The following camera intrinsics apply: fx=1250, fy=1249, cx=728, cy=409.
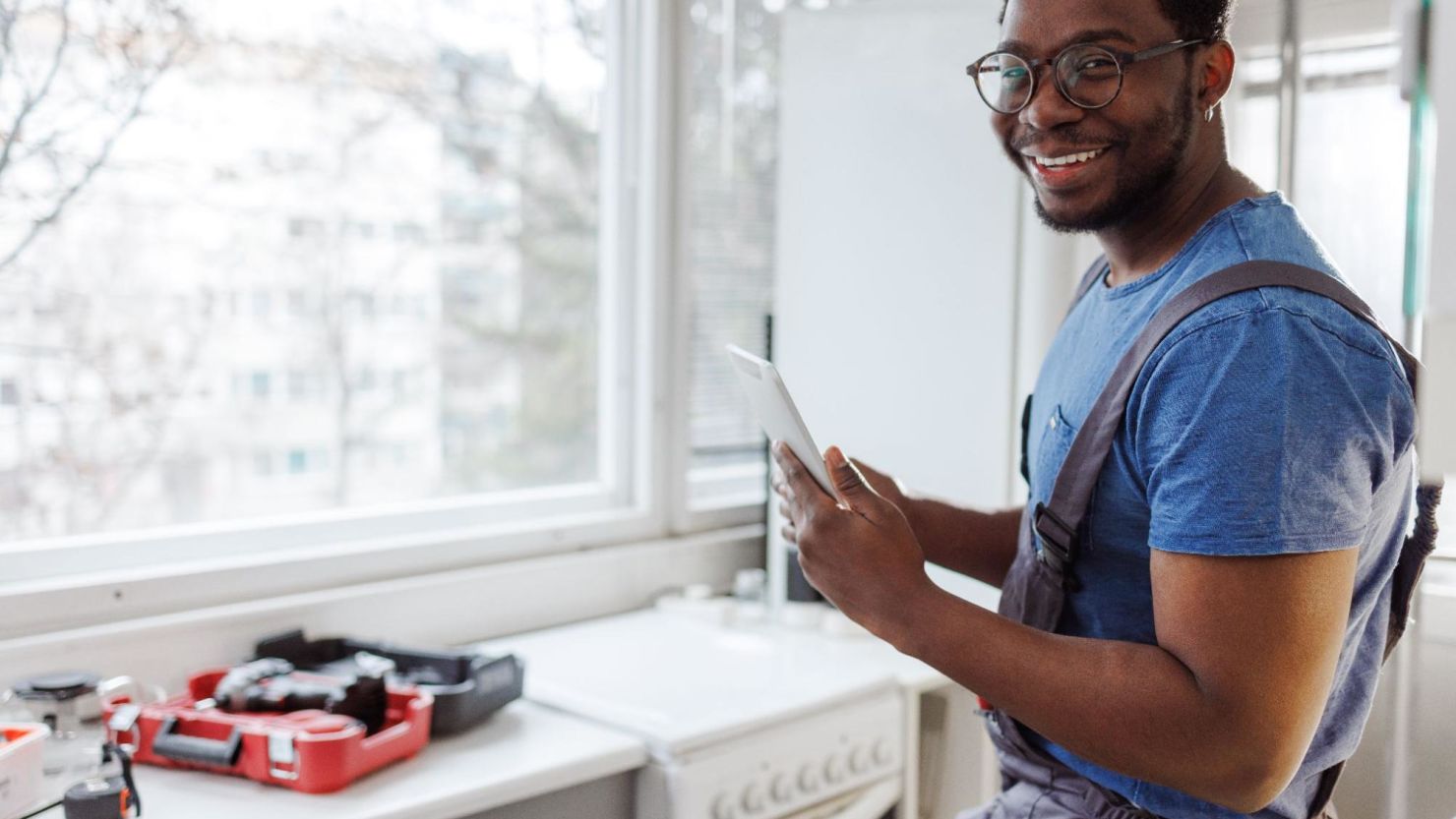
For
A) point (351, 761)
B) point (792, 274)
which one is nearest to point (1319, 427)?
point (351, 761)

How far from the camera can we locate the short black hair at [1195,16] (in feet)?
3.51

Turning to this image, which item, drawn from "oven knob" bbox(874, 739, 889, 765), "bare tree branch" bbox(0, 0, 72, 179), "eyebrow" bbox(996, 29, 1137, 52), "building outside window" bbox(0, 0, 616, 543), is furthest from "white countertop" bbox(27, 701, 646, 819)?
"eyebrow" bbox(996, 29, 1137, 52)

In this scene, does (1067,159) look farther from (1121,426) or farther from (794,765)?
(794,765)

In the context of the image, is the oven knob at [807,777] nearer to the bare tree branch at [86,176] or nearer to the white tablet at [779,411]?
the white tablet at [779,411]

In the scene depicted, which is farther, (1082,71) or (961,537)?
(961,537)

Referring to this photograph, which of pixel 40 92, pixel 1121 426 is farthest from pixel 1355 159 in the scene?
pixel 40 92

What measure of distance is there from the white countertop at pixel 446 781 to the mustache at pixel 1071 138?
2.94 feet

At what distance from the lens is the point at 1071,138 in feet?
3.67

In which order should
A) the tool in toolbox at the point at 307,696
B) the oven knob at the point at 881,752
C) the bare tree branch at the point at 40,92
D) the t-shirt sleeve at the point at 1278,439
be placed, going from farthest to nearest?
1. the oven knob at the point at 881,752
2. the bare tree branch at the point at 40,92
3. the tool in toolbox at the point at 307,696
4. the t-shirt sleeve at the point at 1278,439

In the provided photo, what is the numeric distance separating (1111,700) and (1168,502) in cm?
16

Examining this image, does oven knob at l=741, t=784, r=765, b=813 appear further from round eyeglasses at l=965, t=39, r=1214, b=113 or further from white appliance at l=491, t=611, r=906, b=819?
round eyeglasses at l=965, t=39, r=1214, b=113

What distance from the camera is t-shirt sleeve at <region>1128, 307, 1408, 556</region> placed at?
90 cm

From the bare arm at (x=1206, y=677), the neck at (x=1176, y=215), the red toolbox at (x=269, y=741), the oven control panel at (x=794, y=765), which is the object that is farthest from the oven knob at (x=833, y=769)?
the neck at (x=1176, y=215)

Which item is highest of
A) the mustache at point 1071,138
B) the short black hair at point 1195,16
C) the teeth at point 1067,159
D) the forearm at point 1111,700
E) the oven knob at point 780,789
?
the short black hair at point 1195,16
